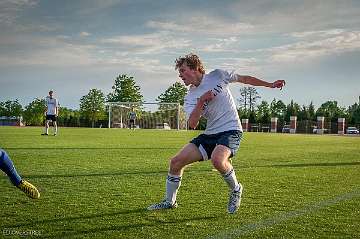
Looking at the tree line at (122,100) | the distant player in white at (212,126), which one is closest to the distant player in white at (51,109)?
the distant player in white at (212,126)

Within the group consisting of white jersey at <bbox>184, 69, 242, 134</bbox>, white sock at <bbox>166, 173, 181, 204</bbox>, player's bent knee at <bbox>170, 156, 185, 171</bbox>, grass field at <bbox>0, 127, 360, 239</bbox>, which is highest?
white jersey at <bbox>184, 69, 242, 134</bbox>

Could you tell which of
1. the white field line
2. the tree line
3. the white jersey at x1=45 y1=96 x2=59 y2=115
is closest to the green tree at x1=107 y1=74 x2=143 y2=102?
the tree line

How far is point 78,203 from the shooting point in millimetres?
5977

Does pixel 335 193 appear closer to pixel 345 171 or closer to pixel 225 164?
pixel 225 164

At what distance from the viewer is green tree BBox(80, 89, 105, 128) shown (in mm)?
98512

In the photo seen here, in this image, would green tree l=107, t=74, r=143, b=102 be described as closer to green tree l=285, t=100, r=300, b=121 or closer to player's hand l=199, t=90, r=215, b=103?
green tree l=285, t=100, r=300, b=121

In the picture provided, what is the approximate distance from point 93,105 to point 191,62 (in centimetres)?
9608

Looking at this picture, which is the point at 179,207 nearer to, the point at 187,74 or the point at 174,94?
the point at 187,74

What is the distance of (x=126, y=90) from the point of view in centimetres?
9475

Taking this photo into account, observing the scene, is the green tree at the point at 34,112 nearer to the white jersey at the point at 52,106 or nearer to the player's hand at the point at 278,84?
the white jersey at the point at 52,106

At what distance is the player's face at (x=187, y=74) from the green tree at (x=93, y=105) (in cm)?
9334

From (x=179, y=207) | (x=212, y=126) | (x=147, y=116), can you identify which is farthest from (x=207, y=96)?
(x=147, y=116)

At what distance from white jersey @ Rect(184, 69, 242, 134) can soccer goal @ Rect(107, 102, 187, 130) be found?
5475 centimetres

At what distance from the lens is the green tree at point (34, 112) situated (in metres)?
103
